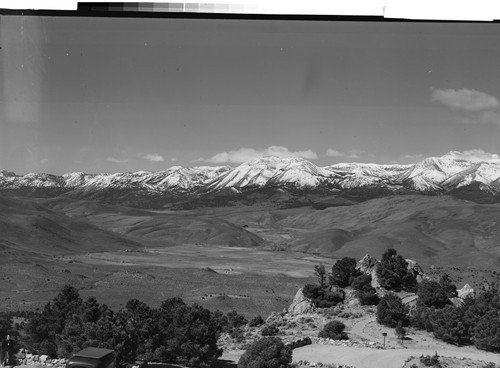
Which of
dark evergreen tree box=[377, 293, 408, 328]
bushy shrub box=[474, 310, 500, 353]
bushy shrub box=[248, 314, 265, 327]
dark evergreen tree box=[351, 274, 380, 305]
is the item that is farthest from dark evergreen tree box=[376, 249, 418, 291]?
bushy shrub box=[248, 314, 265, 327]

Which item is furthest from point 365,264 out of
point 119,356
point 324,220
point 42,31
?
point 42,31

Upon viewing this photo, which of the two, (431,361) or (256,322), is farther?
(256,322)

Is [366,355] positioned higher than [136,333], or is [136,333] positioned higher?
[136,333]

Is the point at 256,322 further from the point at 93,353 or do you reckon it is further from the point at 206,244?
the point at 93,353

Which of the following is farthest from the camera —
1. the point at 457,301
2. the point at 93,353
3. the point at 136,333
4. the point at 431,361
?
the point at 457,301

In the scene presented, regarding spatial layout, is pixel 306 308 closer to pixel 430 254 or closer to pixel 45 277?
pixel 430 254

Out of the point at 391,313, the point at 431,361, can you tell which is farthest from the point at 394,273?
the point at 431,361

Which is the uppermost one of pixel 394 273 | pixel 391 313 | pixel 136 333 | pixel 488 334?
pixel 394 273
